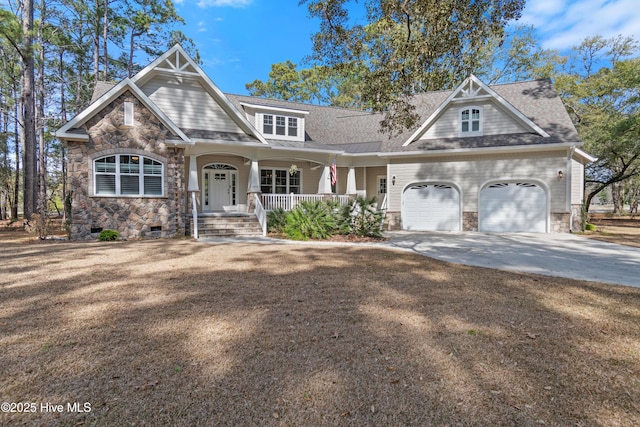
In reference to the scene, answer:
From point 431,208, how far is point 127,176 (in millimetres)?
12793

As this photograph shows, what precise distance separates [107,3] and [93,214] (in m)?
18.2

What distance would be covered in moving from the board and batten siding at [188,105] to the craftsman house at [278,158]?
0.14 feet

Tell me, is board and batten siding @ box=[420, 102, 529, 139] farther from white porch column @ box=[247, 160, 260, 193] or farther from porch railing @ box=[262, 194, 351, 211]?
white porch column @ box=[247, 160, 260, 193]

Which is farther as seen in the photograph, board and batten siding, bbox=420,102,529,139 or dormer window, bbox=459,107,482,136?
dormer window, bbox=459,107,482,136

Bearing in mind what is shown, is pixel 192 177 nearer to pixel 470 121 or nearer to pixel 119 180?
pixel 119 180

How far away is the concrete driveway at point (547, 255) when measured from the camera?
21.6 ft

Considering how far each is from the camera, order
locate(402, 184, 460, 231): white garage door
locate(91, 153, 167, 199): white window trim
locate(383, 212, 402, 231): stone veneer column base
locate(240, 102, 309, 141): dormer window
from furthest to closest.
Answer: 1. locate(240, 102, 309, 141): dormer window
2. locate(383, 212, 402, 231): stone veneer column base
3. locate(402, 184, 460, 231): white garage door
4. locate(91, 153, 167, 199): white window trim

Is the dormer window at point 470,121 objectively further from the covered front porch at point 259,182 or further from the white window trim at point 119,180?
the white window trim at point 119,180

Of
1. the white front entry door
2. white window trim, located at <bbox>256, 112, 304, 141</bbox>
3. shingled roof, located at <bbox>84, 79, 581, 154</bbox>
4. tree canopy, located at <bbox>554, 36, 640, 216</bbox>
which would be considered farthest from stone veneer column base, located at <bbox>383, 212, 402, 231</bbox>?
tree canopy, located at <bbox>554, 36, 640, 216</bbox>

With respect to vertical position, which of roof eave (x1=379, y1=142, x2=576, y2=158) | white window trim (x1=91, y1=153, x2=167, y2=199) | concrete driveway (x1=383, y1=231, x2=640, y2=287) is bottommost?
concrete driveway (x1=383, y1=231, x2=640, y2=287)

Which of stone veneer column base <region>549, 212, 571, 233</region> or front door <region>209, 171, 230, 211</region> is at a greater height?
front door <region>209, 171, 230, 211</region>

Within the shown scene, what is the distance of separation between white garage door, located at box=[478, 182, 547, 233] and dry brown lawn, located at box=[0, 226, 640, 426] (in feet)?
30.4

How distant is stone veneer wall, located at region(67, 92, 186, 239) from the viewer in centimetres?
1114

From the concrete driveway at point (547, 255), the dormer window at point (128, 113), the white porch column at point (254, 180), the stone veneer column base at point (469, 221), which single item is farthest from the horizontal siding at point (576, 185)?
the dormer window at point (128, 113)
